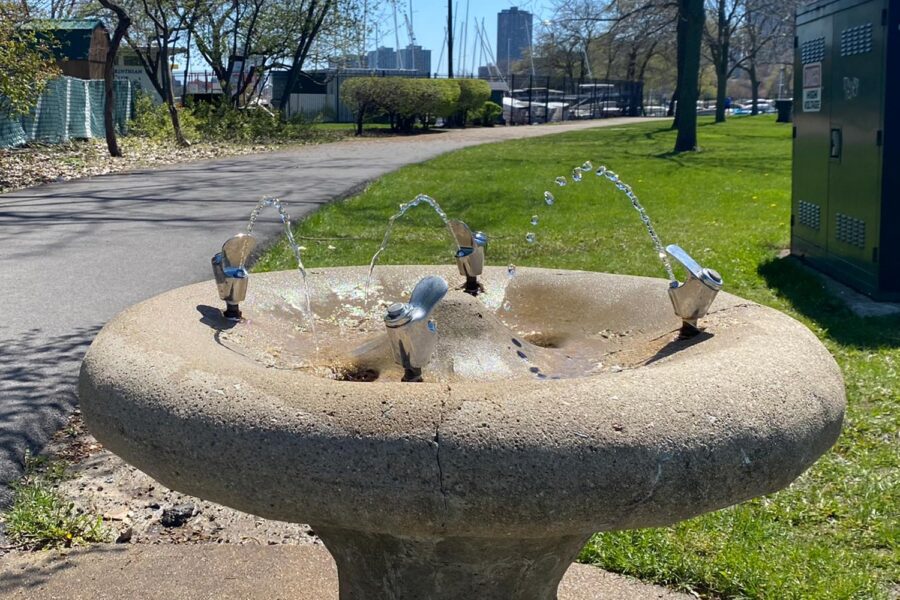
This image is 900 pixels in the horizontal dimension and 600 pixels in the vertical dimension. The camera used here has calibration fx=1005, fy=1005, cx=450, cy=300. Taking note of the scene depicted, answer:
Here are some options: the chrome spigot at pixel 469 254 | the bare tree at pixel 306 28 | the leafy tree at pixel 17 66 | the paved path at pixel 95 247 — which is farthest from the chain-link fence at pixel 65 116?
the chrome spigot at pixel 469 254

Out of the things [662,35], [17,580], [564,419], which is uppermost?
[662,35]

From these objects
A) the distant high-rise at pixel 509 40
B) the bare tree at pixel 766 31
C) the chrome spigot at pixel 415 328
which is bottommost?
the chrome spigot at pixel 415 328

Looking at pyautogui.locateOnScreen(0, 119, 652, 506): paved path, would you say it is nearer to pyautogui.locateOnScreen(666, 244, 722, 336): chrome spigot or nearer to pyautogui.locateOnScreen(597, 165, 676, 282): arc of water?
pyautogui.locateOnScreen(597, 165, 676, 282): arc of water

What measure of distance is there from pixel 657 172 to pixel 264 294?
13.6 metres

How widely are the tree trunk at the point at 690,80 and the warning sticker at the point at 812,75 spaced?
12363 millimetres

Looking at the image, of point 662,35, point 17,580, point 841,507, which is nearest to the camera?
point 17,580

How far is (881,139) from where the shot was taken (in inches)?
266

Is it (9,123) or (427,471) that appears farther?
(9,123)

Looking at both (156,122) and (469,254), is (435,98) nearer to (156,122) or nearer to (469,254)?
(156,122)

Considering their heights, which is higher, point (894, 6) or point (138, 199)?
point (894, 6)

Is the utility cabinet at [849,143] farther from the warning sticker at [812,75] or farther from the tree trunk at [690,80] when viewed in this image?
the tree trunk at [690,80]

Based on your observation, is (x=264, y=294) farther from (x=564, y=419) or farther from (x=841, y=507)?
(x=841, y=507)

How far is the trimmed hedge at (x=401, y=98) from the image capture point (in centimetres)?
2975

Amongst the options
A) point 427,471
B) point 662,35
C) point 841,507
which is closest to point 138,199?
point 841,507
